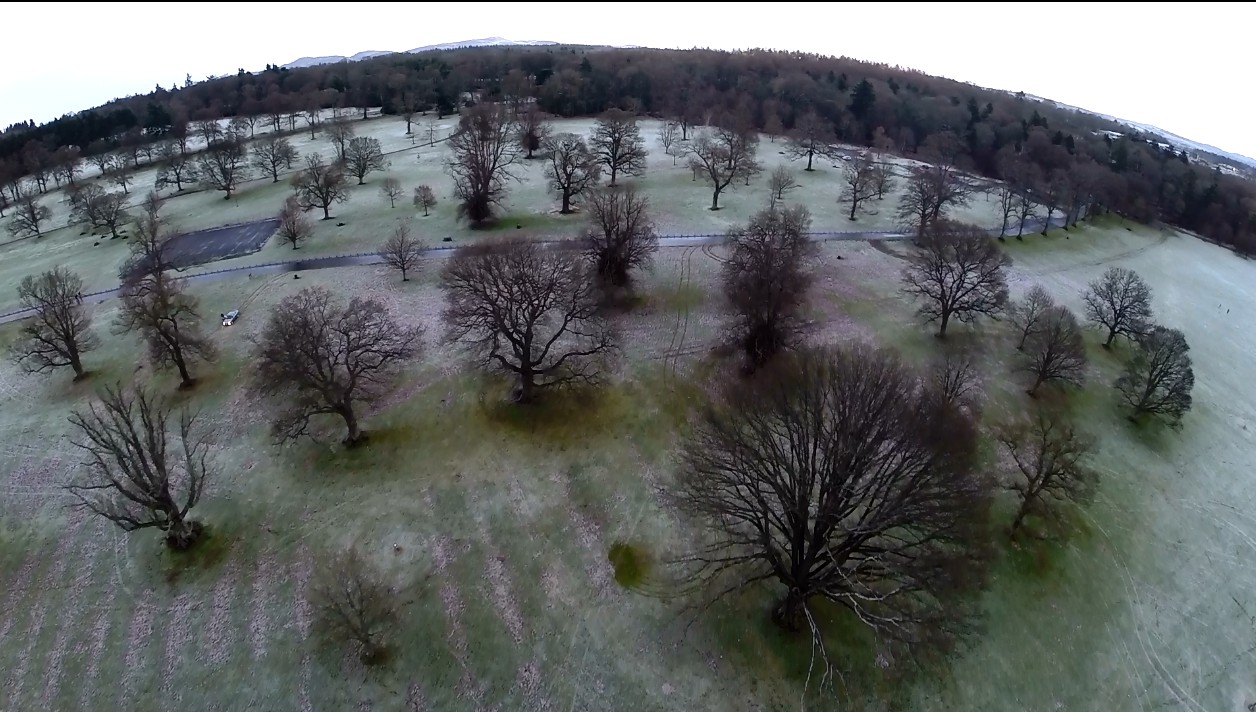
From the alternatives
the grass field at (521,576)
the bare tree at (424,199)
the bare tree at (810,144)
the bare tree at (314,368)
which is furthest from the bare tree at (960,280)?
the bare tree at (424,199)

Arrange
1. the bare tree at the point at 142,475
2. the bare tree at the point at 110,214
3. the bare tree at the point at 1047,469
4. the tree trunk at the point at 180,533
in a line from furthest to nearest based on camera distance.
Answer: the bare tree at the point at 110,214, the bare tree at the point at 1047,469, the tree trunk at the point at 180,533, the bare tree at the point at 142,475

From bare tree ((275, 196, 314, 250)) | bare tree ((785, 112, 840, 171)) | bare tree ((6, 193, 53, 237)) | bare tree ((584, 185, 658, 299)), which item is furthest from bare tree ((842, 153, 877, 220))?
bare tree ((6, 193, 53, 237))

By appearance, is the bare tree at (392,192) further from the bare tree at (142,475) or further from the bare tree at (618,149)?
the bare tree at (142,475)

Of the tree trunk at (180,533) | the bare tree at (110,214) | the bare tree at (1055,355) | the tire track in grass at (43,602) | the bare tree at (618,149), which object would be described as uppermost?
the bare tree at (618,149)

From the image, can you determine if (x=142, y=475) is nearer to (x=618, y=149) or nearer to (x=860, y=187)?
(x=618, y=149)

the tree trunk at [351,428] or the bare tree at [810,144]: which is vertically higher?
the bare tree at [810,144]

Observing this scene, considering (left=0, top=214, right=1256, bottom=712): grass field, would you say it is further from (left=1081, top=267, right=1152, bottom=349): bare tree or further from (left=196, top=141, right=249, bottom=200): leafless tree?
(left=196, top=141, right=249, bottom=200): leafless tree

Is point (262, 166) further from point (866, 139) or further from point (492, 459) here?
point (866, 139)
